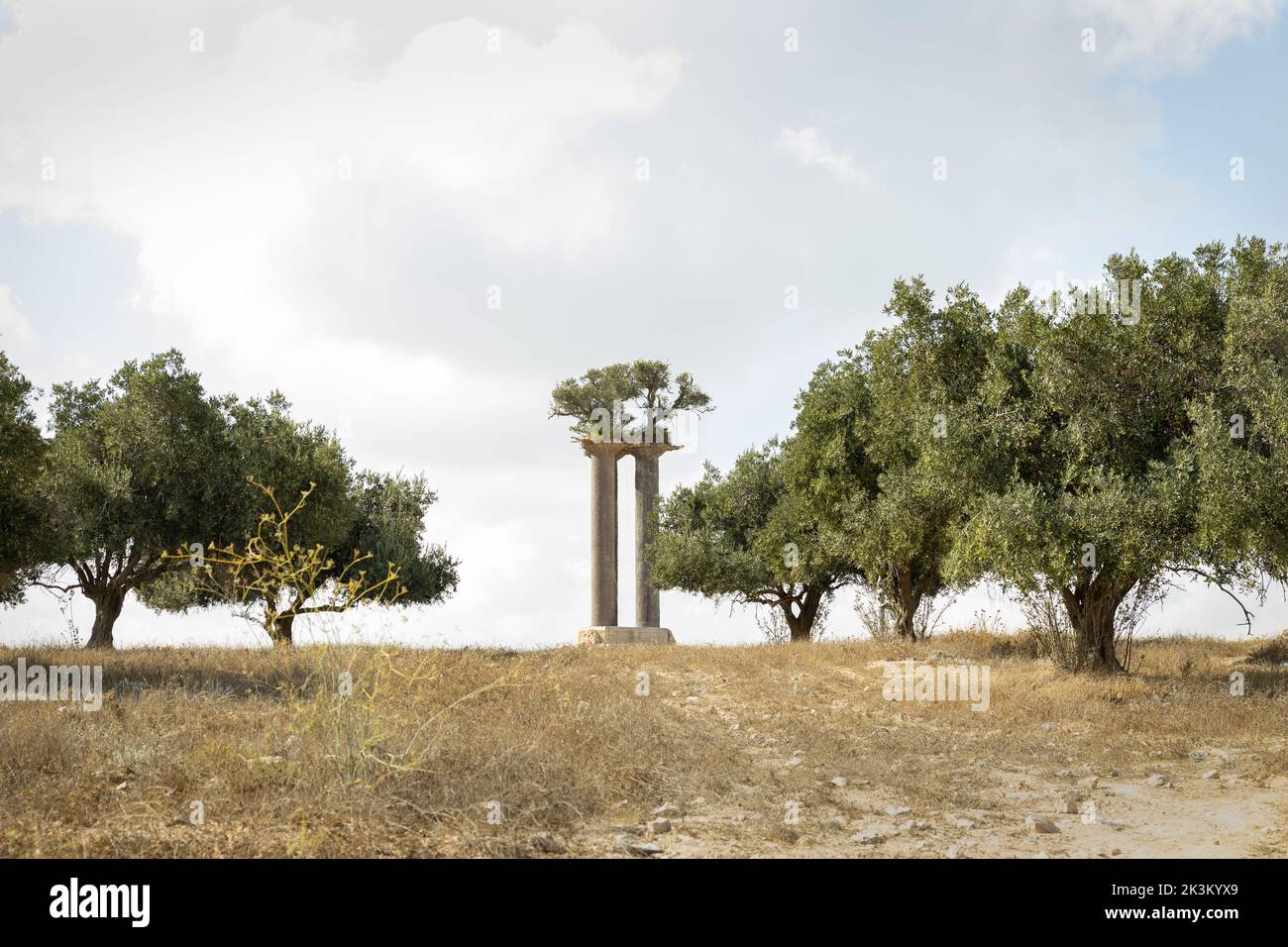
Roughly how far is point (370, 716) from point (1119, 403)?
63.2 ft

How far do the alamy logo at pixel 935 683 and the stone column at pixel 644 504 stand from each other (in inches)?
767

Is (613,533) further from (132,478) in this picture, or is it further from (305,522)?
(132,478)

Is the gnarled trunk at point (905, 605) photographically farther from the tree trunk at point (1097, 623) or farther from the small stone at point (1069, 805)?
the small stone at point (1069, 805)

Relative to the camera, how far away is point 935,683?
22422mm

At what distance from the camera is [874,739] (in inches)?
630

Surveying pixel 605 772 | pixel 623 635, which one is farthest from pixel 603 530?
pixel 605 772

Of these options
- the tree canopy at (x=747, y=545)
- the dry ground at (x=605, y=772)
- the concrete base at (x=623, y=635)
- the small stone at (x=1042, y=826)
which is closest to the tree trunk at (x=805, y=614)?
the tree canopy at (x=747, y=545)

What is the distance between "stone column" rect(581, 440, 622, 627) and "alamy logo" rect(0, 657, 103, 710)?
24.1m

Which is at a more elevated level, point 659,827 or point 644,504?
point 644,504

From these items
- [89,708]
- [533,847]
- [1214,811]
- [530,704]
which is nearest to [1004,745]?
[1214,811]

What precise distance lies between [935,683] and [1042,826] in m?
12.5

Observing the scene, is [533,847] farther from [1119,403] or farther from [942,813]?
[1119,403]

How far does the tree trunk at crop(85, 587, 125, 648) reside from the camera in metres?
32.0
